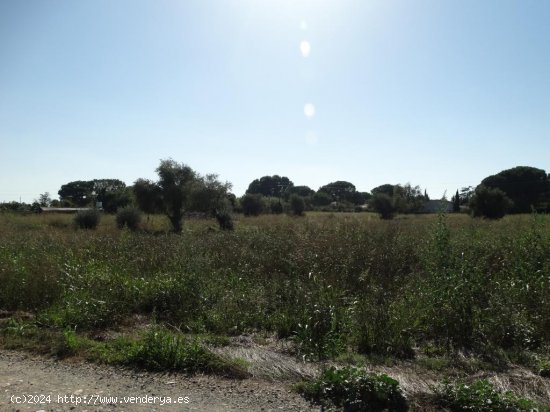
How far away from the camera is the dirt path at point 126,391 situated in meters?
3.61

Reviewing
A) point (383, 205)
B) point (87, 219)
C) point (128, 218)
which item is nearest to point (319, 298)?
point (128, 218)

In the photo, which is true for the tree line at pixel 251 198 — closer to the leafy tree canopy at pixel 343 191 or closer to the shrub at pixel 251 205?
the shrub at pixel 251 205

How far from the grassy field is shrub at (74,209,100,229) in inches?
666

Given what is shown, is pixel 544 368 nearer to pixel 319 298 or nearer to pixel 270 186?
pixel 319 298

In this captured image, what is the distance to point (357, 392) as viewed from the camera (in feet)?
11.7

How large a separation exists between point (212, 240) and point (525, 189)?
227 feet

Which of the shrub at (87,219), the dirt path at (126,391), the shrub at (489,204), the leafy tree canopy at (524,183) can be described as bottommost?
the dirt path at (126,391)

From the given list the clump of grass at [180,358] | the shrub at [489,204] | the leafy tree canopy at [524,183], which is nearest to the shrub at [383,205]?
the shrub at [489,204]

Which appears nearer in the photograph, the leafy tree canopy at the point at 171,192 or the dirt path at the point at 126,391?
the dirt path at the point at 126,391

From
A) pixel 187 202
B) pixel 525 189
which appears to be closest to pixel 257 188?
pixel 525 189

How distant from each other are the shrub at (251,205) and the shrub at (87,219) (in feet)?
71.2

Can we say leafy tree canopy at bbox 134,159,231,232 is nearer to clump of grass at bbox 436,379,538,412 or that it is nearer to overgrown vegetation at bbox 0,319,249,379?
overgrown vegetation at bbox 0,319,249,379

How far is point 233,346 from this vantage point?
16.9 feet

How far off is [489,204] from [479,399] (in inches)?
1438
